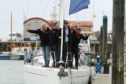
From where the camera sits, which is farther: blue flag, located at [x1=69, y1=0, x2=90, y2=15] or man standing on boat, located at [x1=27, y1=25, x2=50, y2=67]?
man standing on boat, located at [x1=27, y1=25, x2=50, y2=67]

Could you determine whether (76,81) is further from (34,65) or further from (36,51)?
(36,51)

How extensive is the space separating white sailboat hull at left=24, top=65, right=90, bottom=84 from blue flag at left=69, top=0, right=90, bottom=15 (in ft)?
7.24

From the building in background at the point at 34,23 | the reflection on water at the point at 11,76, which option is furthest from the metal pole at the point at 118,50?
the reflection on water at the point at 11,76

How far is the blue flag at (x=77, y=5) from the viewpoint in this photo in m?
20.6

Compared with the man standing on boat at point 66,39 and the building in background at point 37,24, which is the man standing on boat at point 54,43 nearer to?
the man standing on boat at point 66,39

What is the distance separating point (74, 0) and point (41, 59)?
13.5 feet

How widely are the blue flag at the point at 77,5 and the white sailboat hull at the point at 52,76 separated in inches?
86.9

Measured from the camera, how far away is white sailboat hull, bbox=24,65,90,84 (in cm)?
2009

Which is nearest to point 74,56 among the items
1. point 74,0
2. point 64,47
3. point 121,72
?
point 64,47

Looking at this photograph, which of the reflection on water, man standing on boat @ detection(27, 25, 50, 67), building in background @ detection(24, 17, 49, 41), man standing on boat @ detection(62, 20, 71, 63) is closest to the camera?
man standing on boat @ detection(62, 20, 71, 63)

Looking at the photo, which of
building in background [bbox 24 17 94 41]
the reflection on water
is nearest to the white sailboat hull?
building in background [bbox 24 17 94 41]

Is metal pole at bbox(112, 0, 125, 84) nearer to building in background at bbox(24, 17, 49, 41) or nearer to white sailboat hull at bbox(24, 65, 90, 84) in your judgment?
white sailboat hull at bbox(24, 65, 90, 84)

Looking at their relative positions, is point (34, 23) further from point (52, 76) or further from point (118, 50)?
point (118, 50)

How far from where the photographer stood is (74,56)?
2178 cm
